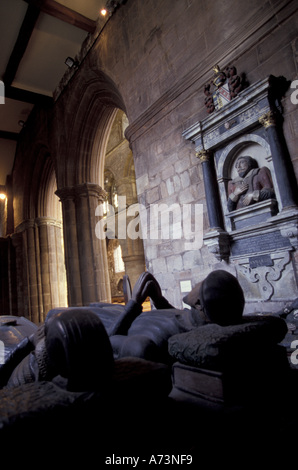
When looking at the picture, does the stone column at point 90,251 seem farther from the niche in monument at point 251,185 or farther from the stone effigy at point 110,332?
the stone effigy at point 110,332

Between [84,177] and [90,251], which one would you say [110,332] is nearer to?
[90,251]

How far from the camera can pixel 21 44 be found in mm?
7496

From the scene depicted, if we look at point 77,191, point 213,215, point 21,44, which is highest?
point 21,44

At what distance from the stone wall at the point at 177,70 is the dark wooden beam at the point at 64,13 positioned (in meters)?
0.54

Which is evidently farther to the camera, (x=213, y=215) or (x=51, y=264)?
(x=51, y=264)

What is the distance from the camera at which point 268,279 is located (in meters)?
3.25

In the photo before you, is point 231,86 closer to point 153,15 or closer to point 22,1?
point 153,15

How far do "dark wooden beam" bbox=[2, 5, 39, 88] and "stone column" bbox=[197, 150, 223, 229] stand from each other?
6.01 m

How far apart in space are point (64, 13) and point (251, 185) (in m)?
6.47

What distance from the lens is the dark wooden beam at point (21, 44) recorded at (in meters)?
6.80

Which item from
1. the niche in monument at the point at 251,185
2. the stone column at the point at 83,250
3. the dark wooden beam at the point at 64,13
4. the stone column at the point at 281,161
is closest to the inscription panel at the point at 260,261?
the niche in monument at the point at 251,185

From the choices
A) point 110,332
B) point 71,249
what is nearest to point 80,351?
point 110,332

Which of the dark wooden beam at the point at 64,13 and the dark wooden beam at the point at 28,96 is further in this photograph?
the dark wooden beam at the point at 28,96

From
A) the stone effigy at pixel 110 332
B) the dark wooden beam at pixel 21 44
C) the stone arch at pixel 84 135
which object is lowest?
the stone effigy at pixel 110 332
